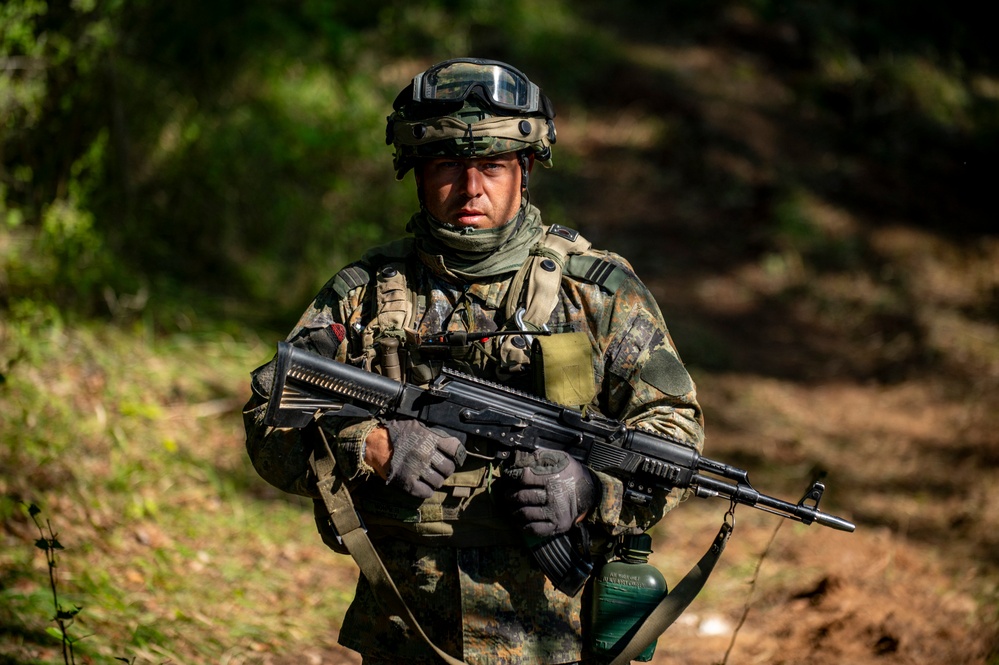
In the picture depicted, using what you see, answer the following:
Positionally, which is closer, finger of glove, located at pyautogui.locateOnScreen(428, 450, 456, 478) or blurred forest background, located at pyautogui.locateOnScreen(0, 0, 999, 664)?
finger of glove, located at pyautogui.locateOnScreen(428, 450, 456, 478)

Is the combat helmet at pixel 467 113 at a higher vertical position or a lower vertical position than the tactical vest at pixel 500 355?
higher

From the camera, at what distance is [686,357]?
8.51m

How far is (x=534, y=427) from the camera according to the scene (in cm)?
273

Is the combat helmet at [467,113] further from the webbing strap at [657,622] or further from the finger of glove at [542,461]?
the webbing strap at [657,622]

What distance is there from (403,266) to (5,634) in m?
2.42

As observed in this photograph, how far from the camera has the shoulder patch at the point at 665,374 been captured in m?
2.74

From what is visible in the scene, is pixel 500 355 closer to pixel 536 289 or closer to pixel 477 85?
pixel 536 289

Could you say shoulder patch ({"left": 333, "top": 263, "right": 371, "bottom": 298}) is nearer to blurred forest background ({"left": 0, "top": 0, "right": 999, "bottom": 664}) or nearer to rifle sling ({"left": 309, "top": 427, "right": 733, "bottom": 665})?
rifle sling ({"left": 309, "top": 427, "right": 733, "bottom": 665})

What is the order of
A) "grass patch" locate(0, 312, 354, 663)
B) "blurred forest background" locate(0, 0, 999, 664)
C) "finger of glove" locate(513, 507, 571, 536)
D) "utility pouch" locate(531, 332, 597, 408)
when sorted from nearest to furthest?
"finger of glove" locate(513, 507, 571, 536) → "utility pouch" locate(531, 332, 597, 408) → "grass patch" locate(0, 312, 354, 663) → "blurred forest background" locate(0, 0, 999, 664)

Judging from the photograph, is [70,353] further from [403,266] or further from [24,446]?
[403,266]

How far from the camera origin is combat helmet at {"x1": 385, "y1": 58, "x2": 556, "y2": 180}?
2775 mm

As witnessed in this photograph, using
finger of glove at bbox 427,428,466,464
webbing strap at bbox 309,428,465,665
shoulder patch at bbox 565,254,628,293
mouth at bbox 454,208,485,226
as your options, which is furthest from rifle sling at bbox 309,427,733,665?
shoulder patch at bbox 565,254,628,293

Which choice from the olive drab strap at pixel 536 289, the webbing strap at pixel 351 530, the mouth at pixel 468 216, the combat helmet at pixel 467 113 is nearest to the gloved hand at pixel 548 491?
the olive drab strap at pixel 536 289

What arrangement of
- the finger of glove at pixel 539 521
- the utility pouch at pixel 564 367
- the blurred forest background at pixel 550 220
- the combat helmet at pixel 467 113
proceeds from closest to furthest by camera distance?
the finger of glove at pixel 539 521 < the utility pouch at pixel 564 367 < the combat helmet at pixel 467 113 < the blurred forest background at pixel 550 220
